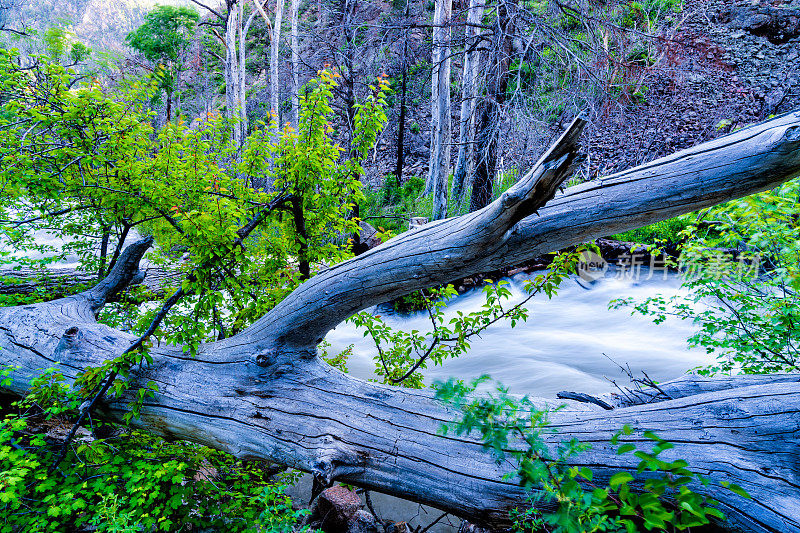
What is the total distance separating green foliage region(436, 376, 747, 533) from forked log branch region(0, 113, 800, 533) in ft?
0.64

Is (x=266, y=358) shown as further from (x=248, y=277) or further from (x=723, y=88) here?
(x=723, y=88)

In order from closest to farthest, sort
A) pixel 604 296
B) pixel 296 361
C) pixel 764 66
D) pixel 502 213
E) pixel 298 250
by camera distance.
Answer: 1. pixel 502 213
2. pixel 296 361
3. pixel 298 250
4. pixel 604 296
5. pixel 764 66

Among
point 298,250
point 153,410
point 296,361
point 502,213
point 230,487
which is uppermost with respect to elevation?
point 502,213

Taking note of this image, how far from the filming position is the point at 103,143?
3.52 meters

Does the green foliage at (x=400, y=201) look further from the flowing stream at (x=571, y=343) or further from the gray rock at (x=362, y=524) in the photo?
the gray rock at (x=362, y=524)

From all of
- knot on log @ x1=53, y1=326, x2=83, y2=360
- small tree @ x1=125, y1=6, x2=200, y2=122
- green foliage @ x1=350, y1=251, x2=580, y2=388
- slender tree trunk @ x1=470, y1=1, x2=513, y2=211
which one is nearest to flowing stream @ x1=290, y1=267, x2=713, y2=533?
slender tree trunk @ x1=470, y1=1, x2=513, y2=211

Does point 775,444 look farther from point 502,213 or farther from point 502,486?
point 502,213

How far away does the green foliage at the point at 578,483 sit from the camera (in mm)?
1146

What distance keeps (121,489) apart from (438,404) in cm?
194

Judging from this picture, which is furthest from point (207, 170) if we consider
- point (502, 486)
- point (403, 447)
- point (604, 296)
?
point (604, 296)

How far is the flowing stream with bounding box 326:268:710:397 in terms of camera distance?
615cm

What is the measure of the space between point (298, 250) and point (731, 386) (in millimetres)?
2961

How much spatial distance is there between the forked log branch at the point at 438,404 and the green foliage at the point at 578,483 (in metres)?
0.20

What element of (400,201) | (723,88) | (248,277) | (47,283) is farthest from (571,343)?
(723,88)
